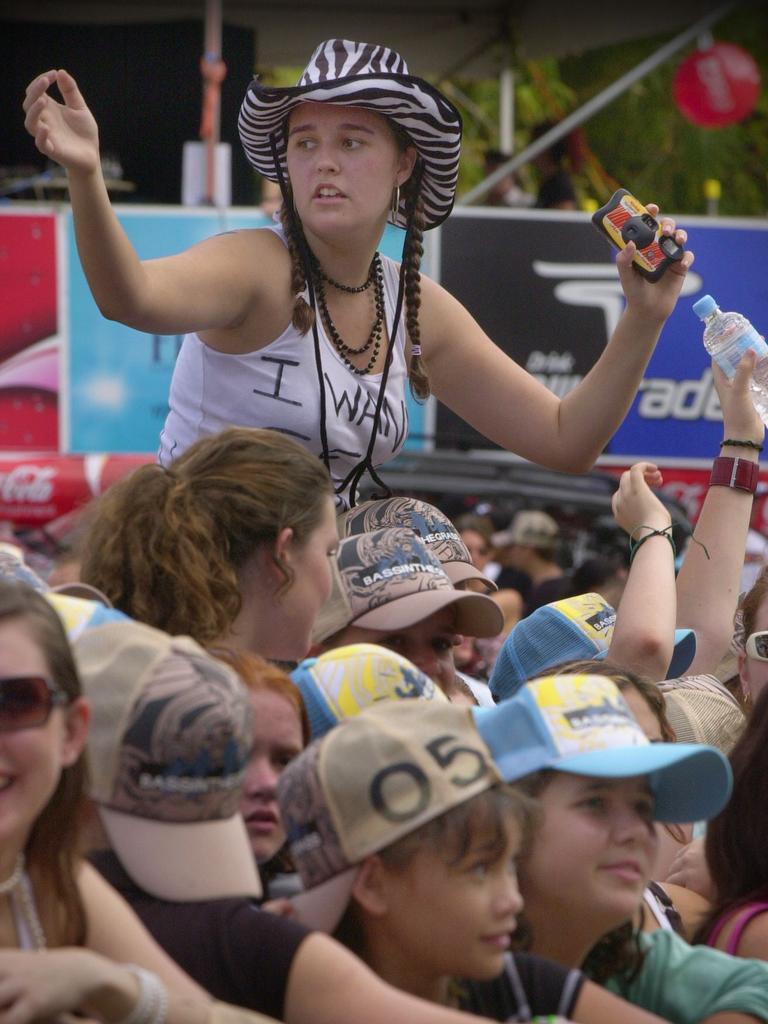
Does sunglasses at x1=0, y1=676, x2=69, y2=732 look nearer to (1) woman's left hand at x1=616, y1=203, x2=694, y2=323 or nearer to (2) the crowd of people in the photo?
(2) the crowd of people

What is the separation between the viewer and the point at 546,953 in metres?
2.57

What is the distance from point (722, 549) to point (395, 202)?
103 cm

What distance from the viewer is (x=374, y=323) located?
142 inches

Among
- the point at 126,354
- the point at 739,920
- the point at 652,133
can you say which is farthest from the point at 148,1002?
the point at 652,133

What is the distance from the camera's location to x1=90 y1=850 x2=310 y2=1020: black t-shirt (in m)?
2.10

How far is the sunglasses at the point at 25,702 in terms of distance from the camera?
193cm

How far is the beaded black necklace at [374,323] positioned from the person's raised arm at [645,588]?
595mm

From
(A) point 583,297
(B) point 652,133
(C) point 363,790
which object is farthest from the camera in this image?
(B) point 652,133

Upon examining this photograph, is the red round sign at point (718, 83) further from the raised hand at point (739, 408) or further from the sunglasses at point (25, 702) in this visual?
the sunglasses at point (25, 702)

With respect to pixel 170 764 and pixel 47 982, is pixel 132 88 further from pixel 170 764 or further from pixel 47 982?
pixel 47 982

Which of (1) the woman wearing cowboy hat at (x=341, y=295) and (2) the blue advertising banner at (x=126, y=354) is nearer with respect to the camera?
(1) the woman wearing cowboy hat at (x=341, y=295)

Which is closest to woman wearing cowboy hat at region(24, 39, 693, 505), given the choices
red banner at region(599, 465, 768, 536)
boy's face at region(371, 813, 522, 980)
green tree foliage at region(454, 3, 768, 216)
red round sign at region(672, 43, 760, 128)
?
boy's face at region(371, 813, 522, 980)

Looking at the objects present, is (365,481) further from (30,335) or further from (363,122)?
(363,122)

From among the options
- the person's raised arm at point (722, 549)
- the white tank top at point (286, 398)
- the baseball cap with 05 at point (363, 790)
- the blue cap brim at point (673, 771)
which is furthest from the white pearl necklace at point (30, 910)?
the person's raised arm at point (722, 549)
